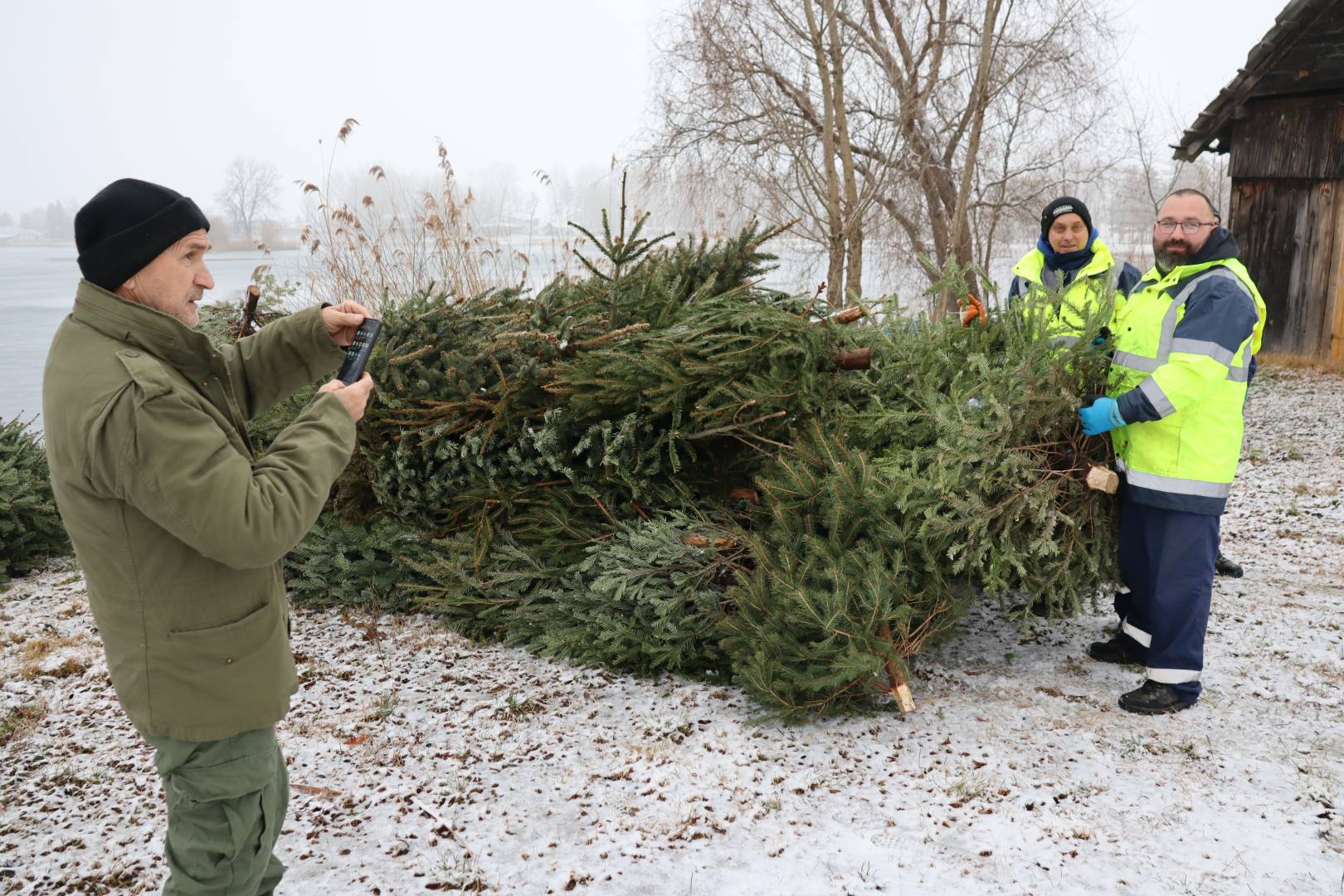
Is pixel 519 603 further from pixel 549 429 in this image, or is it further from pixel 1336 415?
pixel 1336 415

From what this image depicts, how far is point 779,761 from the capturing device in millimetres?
3674

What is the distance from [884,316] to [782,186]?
1068 cm

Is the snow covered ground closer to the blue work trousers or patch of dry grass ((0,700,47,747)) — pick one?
patch of dry grass ((0,700,47,747))

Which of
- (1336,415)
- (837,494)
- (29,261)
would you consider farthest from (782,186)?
(29,261)

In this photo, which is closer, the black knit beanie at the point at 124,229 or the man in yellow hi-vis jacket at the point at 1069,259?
the black knit beanie at the point at 124,229

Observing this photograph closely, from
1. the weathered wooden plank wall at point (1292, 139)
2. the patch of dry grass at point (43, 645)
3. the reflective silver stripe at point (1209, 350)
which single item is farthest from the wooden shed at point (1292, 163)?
the patch of dry grass at point (43, 645)

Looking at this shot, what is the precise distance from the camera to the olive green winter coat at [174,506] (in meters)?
1.91

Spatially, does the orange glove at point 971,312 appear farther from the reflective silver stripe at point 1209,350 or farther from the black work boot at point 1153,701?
the black work boot at point 1153,701

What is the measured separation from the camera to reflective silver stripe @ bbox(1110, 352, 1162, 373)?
394cm

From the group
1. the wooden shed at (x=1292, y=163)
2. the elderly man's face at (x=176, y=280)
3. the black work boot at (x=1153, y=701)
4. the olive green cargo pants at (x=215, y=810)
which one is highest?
the wooden shed at (x=1292, y=163)

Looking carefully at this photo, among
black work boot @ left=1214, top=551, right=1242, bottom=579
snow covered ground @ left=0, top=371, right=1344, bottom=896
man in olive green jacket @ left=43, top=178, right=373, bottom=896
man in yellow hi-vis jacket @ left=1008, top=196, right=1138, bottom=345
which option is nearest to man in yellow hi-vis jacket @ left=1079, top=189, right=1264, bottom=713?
snow covered ground @ left=0, top=371, right=1344, bottom=896

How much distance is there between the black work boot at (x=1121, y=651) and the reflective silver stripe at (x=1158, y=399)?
4.76ft

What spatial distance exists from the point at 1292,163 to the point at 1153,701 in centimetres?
1272

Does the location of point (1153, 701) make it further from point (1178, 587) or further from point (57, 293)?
point (57, 293)
